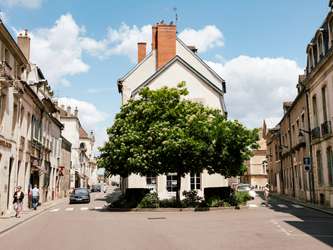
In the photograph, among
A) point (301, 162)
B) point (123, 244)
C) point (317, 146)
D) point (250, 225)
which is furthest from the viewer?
point (301, 162)

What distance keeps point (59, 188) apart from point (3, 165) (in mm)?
23186

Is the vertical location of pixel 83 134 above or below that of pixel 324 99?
above

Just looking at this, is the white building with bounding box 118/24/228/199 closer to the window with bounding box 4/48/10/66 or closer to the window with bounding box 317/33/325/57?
the window with bounding box 317/33/325/57

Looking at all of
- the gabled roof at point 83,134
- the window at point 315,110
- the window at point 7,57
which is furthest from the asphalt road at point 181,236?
the gabled roof at point 83,134

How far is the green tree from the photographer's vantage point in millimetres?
23031

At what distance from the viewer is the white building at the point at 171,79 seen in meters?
32.6

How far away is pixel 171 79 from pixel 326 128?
14.2 metres

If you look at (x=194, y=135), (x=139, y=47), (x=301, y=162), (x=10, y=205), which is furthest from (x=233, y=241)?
(x=139, y=47)

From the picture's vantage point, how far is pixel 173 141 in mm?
22438

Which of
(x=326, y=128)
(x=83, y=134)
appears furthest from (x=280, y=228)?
(x=83, y=134)

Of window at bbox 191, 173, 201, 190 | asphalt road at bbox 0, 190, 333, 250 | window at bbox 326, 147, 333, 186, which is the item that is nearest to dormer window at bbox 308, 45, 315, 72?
window at bbox 326, 147, 333, 186

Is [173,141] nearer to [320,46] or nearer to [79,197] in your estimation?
[320,46]

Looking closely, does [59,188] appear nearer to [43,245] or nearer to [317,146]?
[317,146]

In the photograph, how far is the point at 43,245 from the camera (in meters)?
11.0
